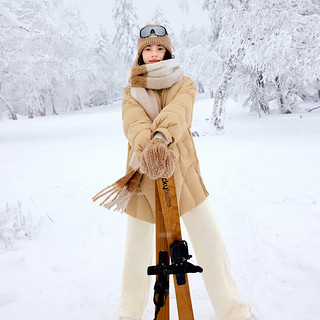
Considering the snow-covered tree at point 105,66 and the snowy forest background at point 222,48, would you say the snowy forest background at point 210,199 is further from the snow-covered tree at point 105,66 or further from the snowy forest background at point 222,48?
the snow-covered tree at point 105,66

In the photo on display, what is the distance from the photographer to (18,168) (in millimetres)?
6578

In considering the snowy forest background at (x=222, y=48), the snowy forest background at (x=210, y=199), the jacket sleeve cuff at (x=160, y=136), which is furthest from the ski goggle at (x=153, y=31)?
the snowy forest background at (x=222, y=48)

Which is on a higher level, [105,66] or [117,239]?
[105,66]

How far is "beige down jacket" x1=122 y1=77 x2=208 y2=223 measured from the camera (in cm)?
152

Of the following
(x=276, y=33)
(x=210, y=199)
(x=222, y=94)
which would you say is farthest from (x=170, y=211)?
(x=222, y=94)

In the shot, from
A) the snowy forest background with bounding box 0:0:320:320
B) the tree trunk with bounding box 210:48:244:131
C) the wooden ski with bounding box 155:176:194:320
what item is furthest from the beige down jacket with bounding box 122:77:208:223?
the tree trunk with bounding box 210:48:244:131

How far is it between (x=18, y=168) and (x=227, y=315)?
6.32 m

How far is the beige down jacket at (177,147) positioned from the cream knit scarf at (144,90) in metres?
0.05

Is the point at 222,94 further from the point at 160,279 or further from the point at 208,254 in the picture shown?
the point at 160,279

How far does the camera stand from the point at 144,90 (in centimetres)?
169

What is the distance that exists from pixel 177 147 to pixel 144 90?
42cm

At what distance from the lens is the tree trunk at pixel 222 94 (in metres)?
9.05

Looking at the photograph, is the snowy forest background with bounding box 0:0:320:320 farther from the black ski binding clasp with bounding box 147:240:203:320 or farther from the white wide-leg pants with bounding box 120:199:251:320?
the black ski binding clasp with bounding box 147:240:203:320

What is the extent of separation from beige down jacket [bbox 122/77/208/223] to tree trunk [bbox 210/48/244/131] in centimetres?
Answer: 804
